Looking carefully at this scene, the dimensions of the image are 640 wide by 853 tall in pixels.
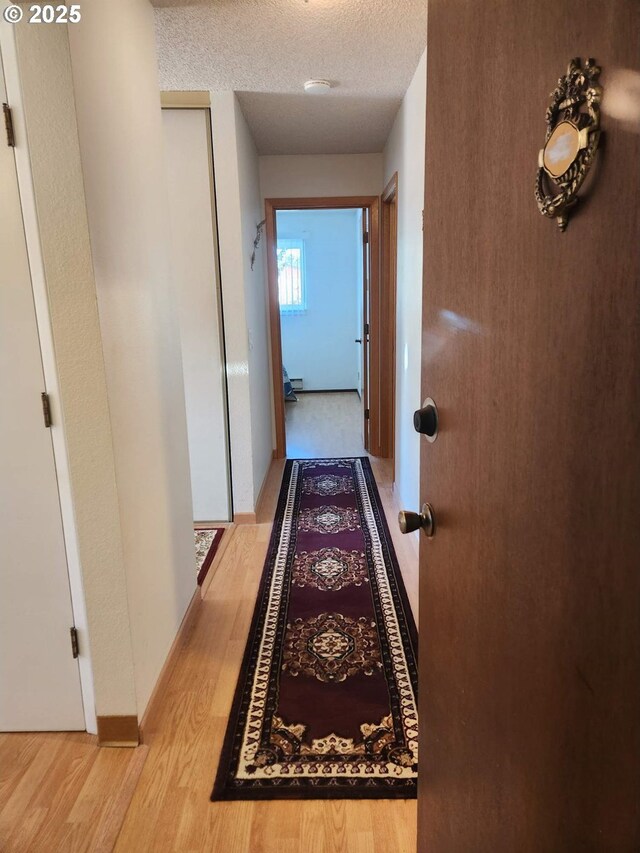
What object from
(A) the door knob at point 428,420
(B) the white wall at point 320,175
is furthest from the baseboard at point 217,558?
(B) the white wall at point 320,175

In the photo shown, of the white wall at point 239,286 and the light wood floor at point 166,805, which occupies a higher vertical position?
the white wall at point 239,286

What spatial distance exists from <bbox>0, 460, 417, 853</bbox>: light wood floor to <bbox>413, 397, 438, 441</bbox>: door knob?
1105 millimetres

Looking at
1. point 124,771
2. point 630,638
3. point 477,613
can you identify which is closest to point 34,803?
point 124,771

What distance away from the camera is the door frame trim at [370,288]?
14.0ft

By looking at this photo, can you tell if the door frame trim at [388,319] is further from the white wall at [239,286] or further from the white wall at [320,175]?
the white wall at [239,286]

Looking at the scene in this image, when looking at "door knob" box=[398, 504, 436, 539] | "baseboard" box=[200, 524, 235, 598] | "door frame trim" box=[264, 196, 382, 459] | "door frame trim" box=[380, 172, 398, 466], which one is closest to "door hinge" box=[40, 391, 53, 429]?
"door knob" box=[398, 504, 436, 539]

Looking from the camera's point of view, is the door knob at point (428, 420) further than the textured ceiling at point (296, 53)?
No

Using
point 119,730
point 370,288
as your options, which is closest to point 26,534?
point 119,730

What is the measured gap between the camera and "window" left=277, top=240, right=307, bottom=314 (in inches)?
292

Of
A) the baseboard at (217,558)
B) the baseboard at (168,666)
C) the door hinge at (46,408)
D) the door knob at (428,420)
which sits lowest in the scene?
the baseboard at (217,558)

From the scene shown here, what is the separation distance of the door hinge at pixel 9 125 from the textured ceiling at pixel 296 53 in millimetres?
989

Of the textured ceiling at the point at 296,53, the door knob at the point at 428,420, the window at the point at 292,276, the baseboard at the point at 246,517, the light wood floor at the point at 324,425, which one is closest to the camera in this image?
the door knob at the point at 428,420

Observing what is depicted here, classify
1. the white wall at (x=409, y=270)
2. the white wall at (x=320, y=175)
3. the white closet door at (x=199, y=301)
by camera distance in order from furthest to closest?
the white wall at (x=320, y=175) → the white closet door at (x=199, y=301) → the white wall at (x=409, y=270)

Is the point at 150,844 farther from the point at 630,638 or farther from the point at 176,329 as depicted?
the point at 176,329
